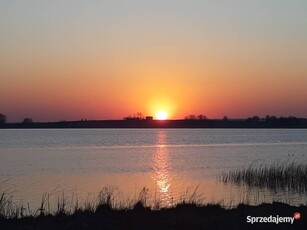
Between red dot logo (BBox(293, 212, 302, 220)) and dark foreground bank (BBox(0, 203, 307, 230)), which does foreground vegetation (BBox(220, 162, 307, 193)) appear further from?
red dot logo (BBox(293, 212, 302, 220))

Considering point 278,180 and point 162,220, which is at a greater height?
point 162,220

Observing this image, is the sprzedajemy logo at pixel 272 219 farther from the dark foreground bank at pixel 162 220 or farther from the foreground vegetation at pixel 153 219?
the foreground vegetation at pixel 153 219

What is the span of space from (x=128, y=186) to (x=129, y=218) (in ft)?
52.8

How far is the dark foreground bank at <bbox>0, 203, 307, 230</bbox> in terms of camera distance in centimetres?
1070

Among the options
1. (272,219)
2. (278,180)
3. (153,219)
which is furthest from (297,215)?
(278,180)

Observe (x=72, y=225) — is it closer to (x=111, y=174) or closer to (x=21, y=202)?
(x=21, y=202)

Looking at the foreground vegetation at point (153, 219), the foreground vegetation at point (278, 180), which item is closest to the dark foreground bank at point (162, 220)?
the foreground vegetation at point (153, 219)

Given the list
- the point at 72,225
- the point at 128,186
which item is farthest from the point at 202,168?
the point at 72,225

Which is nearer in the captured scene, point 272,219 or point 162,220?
point 272,219

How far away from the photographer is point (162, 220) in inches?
447

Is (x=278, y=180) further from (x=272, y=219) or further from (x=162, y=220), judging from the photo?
(x=162, y=220)

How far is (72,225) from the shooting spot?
35.7 ft

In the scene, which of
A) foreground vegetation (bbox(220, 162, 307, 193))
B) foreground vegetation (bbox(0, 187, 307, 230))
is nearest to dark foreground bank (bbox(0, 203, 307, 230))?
foreground vegetation (bbox(0, 187, 307, 230))

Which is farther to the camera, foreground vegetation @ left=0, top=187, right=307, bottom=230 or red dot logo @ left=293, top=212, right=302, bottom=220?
red dot logo @ left=293, top=212, right=302, bottom=220
